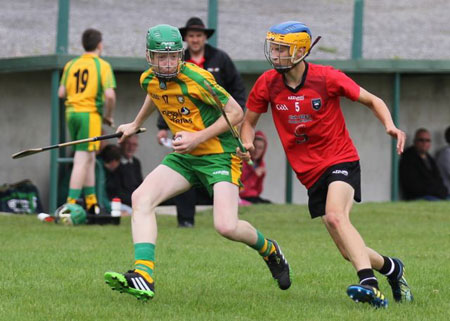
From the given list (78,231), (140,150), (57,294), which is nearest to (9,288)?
(57,294)

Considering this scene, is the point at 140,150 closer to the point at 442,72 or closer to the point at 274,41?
the point at 442,72

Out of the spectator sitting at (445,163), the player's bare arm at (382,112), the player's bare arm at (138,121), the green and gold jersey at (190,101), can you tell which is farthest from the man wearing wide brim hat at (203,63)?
the spectator sitting at (445,163)

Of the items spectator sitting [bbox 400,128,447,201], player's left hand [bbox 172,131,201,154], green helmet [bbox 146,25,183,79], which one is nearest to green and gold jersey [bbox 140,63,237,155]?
green helmet [bbox 146,25,183,79]

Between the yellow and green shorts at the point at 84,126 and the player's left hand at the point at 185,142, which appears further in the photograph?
the yellow and green shorts at the point at 84,126

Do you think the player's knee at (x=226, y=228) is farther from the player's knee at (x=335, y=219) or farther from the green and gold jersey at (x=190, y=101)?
the player's knee at (x=335, y=219)

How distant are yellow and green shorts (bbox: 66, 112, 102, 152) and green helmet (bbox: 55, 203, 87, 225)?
726mm

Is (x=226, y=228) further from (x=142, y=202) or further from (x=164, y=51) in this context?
(x=164, y=51)

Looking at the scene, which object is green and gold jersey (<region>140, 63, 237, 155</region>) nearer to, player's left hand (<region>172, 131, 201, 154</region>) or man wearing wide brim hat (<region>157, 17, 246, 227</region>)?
player's left hand (<region>172, 131, 201, 154</region>)

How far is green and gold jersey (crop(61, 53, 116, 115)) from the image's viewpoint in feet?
42.4

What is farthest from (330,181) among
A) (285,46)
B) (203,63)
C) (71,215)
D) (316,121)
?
(71,215)

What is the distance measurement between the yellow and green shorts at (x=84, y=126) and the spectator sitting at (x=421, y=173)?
6.04 m

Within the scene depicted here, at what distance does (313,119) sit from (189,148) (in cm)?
85

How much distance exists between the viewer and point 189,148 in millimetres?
7391

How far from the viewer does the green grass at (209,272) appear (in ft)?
22.2
